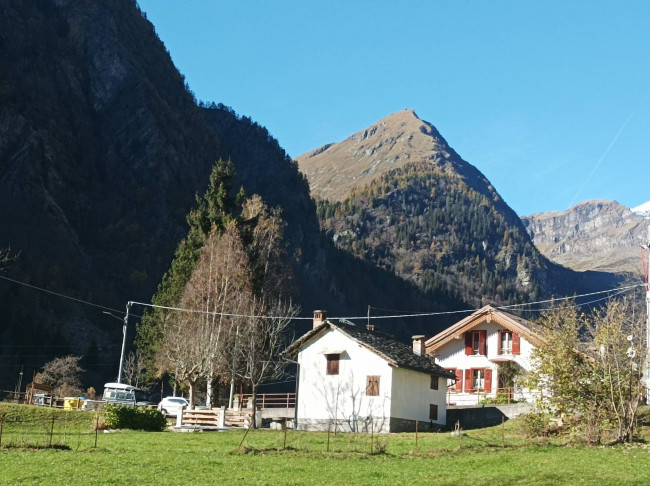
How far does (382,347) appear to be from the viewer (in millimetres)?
47219

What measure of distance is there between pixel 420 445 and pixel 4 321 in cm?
7495

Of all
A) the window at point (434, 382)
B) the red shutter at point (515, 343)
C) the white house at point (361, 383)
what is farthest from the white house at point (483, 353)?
the white house at point (361, 383)

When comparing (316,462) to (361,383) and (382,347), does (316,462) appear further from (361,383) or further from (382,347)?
(382,347)

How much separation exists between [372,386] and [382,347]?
236 cm

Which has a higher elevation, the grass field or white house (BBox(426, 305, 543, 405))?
white house (BBox(426, 305, 543, 405))

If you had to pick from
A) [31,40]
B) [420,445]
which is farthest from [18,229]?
[420,445]

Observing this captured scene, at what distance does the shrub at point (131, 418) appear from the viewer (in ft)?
136

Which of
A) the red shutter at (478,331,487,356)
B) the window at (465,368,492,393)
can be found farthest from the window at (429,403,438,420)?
the red shutter at (478,331,487,356)

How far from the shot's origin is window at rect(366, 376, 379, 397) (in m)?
46.2

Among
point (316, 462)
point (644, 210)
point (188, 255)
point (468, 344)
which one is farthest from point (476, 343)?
point (316, 462)

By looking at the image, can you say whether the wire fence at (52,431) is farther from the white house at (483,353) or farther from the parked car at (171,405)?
the white house at (483,353)

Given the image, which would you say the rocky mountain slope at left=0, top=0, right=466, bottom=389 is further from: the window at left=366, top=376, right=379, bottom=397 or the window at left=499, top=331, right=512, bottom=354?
the window at left=499, top=331, right=512, bottom=354

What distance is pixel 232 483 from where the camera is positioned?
2348 cm

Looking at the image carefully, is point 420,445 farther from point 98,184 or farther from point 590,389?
point 98,184
